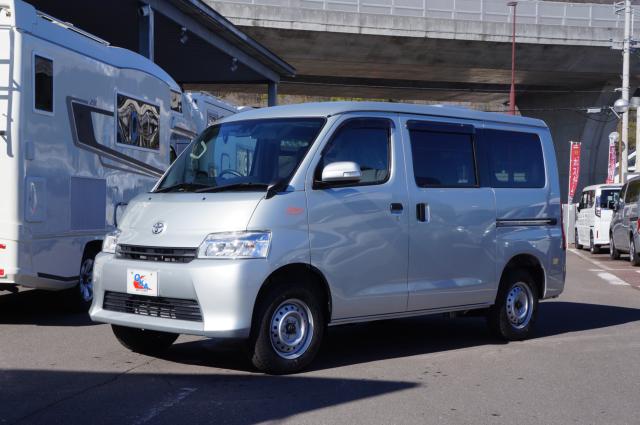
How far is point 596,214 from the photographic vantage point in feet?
80.8

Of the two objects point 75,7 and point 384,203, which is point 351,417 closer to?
point 384,203

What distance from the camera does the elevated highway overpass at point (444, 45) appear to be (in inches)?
1369

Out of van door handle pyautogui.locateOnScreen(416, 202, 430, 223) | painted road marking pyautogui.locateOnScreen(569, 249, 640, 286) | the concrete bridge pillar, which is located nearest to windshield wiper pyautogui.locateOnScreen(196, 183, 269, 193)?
van door handle pyautogui.locateOnScreen(416, 202, 430, 223)

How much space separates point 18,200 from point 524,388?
5.24 metres

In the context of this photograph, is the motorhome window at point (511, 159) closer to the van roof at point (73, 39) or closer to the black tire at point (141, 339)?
the black tire at point (141, 339)

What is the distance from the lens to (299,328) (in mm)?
6828

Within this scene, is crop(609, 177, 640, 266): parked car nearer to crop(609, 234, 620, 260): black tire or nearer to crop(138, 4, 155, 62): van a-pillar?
crop(609, 234, 620, 260): black tire

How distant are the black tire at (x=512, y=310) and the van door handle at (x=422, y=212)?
4.63 ft

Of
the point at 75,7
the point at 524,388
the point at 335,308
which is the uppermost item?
the point at 75,7

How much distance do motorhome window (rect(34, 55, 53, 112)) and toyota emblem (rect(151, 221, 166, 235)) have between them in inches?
120

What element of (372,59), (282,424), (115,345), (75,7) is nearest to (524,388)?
(282,424)

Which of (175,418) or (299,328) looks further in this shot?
(299,328)

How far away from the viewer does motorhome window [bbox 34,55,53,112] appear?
9.07 meters

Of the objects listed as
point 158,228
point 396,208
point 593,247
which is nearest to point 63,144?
point 158,228
